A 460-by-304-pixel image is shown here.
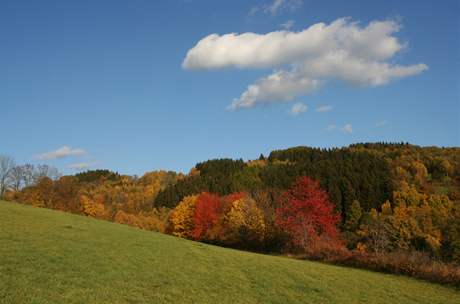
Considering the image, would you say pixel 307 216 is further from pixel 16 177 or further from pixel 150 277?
pixel 16 177

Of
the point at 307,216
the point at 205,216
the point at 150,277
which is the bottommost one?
the point at 205,216

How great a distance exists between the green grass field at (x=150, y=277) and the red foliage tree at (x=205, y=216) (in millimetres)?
72939

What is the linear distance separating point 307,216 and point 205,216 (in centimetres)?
4941

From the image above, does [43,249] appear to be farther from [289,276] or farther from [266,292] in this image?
[289,276]

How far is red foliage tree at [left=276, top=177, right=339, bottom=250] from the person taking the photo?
61581 mm

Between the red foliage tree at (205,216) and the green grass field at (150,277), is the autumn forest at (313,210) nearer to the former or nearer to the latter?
the red foliage tree at (205,216)

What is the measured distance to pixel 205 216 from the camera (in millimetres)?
108625

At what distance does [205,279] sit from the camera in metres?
22.0

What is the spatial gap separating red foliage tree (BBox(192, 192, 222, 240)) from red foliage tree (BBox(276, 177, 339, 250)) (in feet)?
133

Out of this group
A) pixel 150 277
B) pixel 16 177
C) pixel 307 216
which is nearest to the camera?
pixel 150 277

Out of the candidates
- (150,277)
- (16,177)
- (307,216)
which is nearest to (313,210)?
(307,216)

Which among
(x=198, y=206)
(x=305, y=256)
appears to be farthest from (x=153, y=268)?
(x=198, y=206)

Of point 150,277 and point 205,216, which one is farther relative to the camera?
point 205,216

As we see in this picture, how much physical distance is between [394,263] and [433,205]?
123493mm
